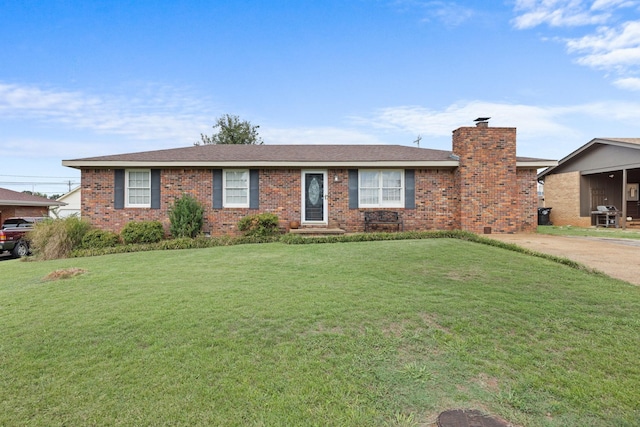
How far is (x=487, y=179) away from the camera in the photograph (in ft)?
41.7

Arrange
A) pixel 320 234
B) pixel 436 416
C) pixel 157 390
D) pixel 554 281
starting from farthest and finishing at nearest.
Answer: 1. pixel 320 234
2. pixel 554 281
3. pixel 157 390
4. pixel 436 416

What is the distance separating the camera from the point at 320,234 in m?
12.2

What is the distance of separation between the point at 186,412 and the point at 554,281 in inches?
229

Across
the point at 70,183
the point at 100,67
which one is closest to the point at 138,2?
the point at 100,67

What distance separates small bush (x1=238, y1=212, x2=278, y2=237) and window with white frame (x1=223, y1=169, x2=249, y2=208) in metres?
0.96

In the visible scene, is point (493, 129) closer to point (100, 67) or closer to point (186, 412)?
point (186, 412)

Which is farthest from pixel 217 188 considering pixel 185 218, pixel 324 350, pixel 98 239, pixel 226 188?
pixel 324 350

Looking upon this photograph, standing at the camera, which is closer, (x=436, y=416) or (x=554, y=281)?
(x=436, y=416)

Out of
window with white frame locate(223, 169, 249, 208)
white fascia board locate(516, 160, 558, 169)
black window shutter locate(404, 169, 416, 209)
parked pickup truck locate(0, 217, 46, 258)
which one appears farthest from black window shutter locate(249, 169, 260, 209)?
white fascia board locate(516, 160, 558, 169)

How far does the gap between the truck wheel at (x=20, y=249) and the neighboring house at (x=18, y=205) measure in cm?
879

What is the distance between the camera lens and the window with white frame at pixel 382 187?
13.3 metres

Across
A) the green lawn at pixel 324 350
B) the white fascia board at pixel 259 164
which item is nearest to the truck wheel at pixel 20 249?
the white fascia board at pixel 259 164

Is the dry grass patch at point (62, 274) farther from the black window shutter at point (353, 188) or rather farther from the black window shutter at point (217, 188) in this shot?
the black window shutter at point (353, 188)

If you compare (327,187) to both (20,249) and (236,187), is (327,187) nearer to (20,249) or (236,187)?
(236,187)
